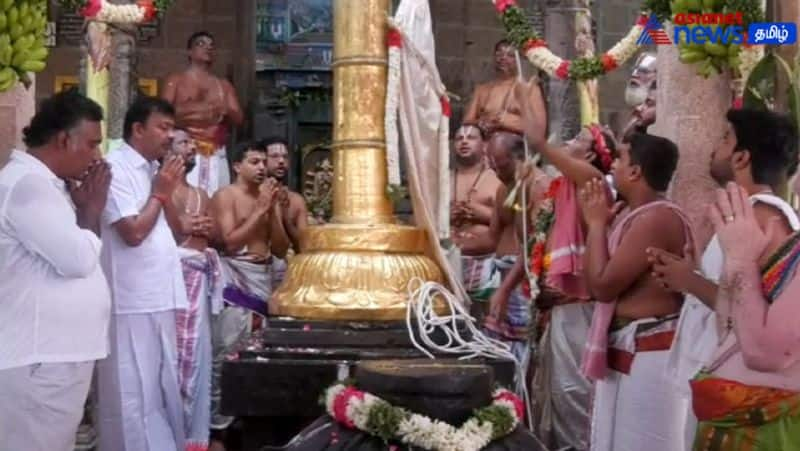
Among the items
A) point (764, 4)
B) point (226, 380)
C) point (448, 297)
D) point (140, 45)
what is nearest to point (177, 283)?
point (226, 380)

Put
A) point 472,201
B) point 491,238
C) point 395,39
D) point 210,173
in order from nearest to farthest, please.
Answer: point 395,39 < point 491,238 < point 472,201 < point 210,173

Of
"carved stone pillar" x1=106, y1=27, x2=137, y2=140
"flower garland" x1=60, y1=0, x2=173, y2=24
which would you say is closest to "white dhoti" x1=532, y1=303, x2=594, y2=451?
"flower garland" x1=60, y1=0, x2=173, y2=24

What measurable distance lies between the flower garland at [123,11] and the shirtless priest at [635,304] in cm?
315

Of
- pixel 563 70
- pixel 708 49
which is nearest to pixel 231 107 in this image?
pixel 563 70

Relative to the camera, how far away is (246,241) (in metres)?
8.32

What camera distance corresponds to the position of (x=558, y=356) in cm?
703

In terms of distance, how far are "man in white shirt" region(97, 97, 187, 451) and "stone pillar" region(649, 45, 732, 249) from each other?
2346 millimetres

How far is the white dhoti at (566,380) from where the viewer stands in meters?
6.99

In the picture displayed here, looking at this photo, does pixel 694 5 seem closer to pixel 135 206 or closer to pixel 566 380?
pixel 566 380

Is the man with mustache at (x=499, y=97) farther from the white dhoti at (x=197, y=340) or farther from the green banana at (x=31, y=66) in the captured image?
the green banana at (x=31, y=66)

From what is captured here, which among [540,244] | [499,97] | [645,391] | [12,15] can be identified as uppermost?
[499,97]

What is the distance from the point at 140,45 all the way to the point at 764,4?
27.9 feet

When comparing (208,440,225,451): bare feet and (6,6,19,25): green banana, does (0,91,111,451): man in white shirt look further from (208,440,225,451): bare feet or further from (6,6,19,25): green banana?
(208,440,225,451): bare feet

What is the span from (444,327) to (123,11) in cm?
284
